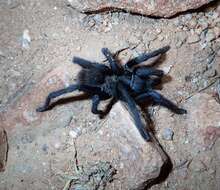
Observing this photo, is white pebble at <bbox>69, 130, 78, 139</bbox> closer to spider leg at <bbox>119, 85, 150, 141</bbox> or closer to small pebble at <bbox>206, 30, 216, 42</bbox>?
spider leg at <bbox>119, 85, 150, 141</bbox>

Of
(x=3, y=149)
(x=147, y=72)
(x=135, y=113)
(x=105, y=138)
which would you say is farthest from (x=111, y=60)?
(x=3, y=149)

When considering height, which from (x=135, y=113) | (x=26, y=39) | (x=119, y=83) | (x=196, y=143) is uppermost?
(x=26, y=39)

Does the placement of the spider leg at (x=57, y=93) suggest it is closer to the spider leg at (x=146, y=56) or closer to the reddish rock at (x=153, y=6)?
the spider leg at (x=146, y=56)

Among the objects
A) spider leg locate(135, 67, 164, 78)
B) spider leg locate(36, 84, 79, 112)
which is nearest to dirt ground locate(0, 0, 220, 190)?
spider leg locate(36, 84, 79, 112)

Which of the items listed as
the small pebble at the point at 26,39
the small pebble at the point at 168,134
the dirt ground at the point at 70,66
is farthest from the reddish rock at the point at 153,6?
the small pebble at the point at 168,134

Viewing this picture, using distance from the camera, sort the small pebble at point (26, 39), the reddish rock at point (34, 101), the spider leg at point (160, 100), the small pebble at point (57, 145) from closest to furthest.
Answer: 1. the spider leg at point (160, 100)
2. the small pebble at point (57, 145)
3. the reddish rock at point (34, 101)
4. the small pebble at point (26, 39)

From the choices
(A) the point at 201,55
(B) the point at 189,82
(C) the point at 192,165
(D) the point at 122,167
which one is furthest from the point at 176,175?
(A) the point at 201,55

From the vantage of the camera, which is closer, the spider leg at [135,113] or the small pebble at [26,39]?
the spider leg at [135,113]

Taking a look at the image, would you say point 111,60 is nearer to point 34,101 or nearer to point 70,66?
point 70,66
